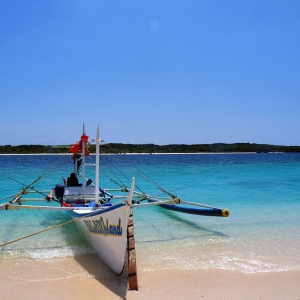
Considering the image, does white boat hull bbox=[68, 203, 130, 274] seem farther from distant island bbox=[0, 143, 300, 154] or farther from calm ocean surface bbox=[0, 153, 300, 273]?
distant island bbox=[0, 143, 300, 154]

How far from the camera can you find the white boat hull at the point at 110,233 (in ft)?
16.6

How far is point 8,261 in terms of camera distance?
20.6 feet

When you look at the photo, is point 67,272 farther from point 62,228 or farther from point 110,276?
point 62,228

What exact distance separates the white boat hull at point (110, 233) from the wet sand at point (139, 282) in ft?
0.77

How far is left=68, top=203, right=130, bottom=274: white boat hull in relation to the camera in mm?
5070

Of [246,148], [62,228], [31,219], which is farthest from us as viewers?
[246,148]

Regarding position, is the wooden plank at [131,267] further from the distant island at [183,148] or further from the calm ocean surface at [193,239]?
the distant island at [183,148]

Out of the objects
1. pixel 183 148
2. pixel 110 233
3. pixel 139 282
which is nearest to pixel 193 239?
pixel 139 282

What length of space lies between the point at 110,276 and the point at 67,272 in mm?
798

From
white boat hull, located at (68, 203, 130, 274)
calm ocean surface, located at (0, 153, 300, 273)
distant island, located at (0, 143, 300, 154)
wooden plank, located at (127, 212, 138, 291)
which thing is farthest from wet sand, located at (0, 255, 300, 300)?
distant island, located at (0, 143, 300, 154)

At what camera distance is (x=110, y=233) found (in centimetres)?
550

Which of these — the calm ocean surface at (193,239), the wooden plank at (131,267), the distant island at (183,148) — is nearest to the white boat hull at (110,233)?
the wooden plank at (131,267)

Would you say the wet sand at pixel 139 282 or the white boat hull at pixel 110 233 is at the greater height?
the white boat hull at pixel 110 233

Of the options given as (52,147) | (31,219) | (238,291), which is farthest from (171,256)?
(52,147)
